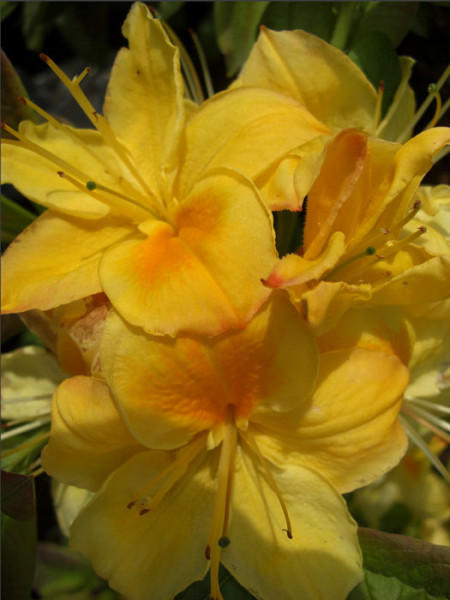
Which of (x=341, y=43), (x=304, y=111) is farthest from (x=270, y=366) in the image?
(x=341, y=43)

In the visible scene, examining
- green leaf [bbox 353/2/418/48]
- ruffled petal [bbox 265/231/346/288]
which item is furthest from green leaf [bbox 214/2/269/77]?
ruffled petal [bbox 265/231/346/288]

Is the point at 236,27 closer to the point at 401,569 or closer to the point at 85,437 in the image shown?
the point at 85,437

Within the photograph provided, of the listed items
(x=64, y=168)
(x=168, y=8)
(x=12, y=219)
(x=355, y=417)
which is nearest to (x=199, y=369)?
(x=355, y=417)

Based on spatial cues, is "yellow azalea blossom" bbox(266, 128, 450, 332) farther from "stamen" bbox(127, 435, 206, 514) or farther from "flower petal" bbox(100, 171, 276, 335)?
"stamen" bbox(127, 435, 206, 514)

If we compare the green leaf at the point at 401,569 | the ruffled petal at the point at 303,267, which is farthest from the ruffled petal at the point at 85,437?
the green leaf at the point at 401,569

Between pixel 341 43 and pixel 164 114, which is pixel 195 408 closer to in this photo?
pixel 164 114

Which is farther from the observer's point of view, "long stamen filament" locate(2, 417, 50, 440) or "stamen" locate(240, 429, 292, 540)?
"long stamen filament" locate(2, 417, 50, 440)
